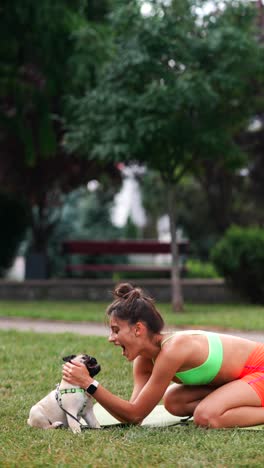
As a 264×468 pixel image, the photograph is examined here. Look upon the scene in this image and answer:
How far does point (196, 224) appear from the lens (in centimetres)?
3055

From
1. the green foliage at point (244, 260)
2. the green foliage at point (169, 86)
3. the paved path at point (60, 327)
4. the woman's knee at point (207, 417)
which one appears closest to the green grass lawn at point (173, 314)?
the paved path at point (60, 327)

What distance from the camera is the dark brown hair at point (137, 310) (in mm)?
5238

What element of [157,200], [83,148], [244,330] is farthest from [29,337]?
[157,200]

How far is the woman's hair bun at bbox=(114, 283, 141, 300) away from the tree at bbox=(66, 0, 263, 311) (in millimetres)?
7975

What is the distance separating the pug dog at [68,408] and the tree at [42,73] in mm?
9807

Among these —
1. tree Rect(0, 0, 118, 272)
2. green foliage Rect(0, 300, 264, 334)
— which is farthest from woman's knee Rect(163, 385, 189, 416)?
tree Rect(0, 0, 118, 272)

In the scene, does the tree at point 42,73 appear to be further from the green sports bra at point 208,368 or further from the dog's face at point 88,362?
the dog's face at point 88,362

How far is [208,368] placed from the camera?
548 cm

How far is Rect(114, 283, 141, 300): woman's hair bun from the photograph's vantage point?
531cm

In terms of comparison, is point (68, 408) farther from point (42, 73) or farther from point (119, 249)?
point (119, 249)

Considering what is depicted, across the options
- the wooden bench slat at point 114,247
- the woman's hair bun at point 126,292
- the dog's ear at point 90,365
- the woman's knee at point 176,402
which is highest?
the wooden bench slat at point 114,247

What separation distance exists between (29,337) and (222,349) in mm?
4800

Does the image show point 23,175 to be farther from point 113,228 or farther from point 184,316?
point 113,228

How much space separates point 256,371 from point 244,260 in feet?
34.1
